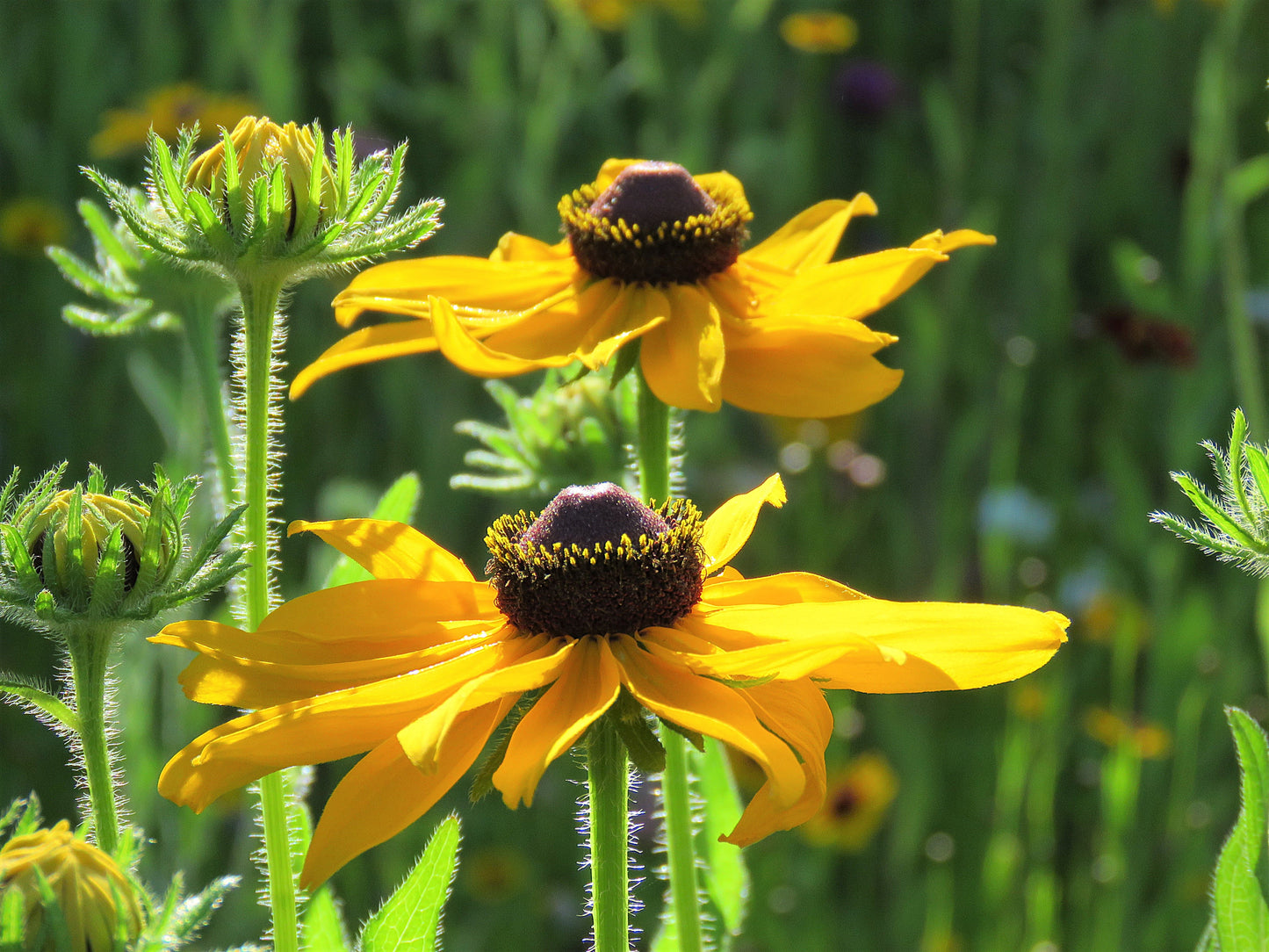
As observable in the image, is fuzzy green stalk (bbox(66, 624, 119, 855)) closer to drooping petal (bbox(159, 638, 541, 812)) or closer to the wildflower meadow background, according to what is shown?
drooping petal (bbox(159, 638, 541, 812))

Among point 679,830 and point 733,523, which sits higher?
point 733,523

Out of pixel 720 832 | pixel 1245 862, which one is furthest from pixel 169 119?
pixel 1245 862

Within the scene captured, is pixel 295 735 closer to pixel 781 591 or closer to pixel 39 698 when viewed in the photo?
pixel 39 698

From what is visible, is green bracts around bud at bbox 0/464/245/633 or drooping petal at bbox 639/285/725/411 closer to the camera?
→ green bracts around bud at bbox 0/464/245/633

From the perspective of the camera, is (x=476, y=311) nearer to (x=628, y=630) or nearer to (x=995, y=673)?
(x=628, y=630)

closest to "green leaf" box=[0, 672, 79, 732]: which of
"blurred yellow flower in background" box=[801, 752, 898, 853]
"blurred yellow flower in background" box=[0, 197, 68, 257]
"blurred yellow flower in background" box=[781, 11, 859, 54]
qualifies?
"blurred yellow flower in background" box=[801, 752, 898, 853]

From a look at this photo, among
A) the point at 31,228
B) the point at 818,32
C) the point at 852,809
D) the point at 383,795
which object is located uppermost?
the point at 818,32

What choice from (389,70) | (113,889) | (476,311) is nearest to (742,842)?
(113,889)
